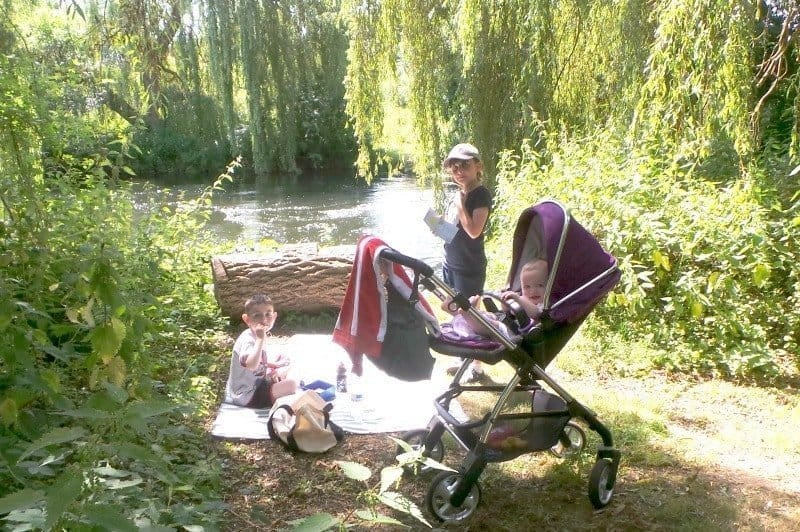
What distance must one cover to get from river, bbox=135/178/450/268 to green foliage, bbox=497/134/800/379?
4190mm

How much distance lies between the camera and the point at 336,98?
16891 mm

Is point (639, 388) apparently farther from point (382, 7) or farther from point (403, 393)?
point (382, 7)

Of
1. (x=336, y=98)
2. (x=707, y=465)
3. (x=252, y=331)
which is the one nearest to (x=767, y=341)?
(x=707, y=465)

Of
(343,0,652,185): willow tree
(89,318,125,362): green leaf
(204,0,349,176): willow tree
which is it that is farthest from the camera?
(204,0,349,176): willow tree

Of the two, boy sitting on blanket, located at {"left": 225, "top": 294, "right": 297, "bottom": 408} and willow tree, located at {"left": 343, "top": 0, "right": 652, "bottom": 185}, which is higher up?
willow tree, located at {"left": 343, "top": 0, "right": 652, "bottom": 185}

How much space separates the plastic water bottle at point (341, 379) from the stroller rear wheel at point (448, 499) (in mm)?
1679

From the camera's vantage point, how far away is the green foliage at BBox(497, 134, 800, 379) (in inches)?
179

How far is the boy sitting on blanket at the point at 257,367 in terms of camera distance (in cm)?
379

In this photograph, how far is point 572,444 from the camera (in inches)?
131

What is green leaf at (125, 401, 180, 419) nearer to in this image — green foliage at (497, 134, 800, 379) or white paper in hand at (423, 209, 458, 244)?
white paper in hand at (423, 209, 458, 244)

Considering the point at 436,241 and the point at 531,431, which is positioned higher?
the point at 531,431

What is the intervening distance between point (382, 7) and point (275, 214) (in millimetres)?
7928

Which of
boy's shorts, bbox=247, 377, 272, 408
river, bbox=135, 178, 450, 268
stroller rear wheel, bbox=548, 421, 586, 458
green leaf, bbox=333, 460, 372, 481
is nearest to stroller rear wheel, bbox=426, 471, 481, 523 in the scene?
stroller rear wheel, bbox=548, 421, 586, 458

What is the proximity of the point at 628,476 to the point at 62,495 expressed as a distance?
278 cm
